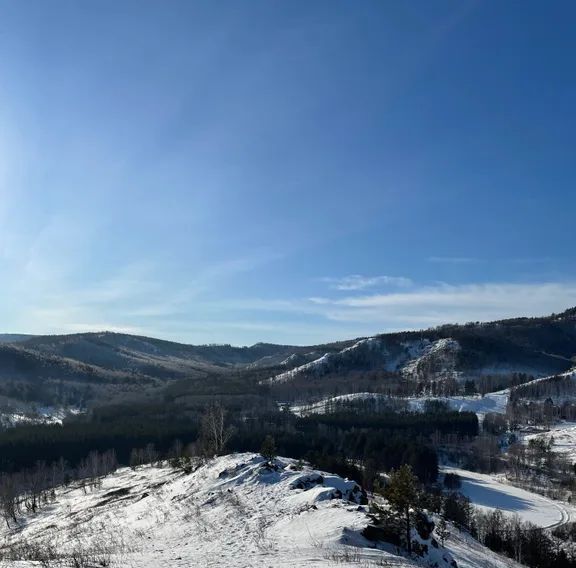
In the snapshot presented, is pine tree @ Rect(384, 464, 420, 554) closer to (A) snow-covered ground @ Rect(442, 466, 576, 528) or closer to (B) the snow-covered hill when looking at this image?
(B) the snow-covered hill

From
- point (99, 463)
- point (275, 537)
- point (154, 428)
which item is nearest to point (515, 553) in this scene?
point (275, 537)

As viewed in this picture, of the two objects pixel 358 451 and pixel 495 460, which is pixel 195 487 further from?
pixel 495 460

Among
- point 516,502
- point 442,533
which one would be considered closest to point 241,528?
point 442,533

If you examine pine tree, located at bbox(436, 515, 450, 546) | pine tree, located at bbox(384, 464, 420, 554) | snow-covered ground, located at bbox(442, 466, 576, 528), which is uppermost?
pine tree, located at bbox(384, 464, 420, 554)

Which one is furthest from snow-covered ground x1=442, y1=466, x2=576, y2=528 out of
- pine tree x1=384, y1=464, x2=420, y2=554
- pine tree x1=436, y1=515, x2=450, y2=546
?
pine tree x1=384, y1=464, x2=420, y2=554

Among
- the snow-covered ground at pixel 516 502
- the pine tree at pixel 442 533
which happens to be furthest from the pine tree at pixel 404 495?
the snow-covered ground at pixel 516 502

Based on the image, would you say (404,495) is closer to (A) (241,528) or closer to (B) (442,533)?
(A) (241,528)
